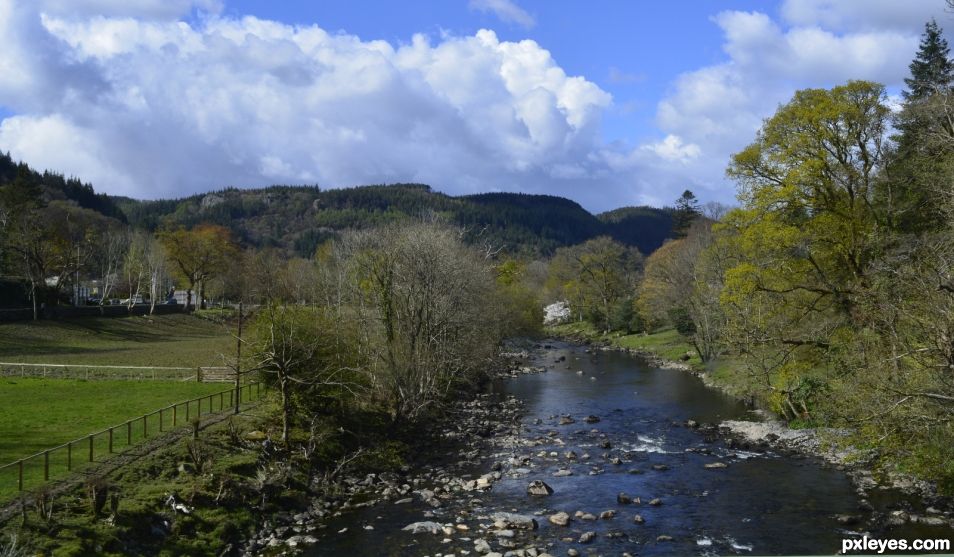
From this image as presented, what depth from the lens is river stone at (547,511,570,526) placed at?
75.0 feet

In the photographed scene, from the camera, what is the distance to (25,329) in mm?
69188

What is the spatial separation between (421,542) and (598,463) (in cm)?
1209

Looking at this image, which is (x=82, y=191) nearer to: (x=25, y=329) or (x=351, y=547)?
(x=25, y=329)

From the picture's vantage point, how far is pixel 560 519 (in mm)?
23047

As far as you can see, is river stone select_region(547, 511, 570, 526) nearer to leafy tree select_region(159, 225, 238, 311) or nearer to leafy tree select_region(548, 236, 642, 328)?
leafy tree select_region(548, 236, 642, 328)

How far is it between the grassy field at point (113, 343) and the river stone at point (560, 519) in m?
23.8

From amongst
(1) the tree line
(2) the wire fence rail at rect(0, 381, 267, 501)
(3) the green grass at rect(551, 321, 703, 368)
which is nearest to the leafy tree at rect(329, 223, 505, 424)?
(2) the wire fence rail at rect(0, 381, 267, 501)

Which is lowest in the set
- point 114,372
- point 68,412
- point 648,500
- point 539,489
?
point 648,500

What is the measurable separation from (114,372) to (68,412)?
13771mm

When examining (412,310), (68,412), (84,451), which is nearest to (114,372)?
(68,412)

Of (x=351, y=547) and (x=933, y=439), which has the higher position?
(x=933, y=439)

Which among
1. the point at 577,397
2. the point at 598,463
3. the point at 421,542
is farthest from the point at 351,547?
the point at 577,397

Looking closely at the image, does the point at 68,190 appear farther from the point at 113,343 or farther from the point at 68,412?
the point at 68,412

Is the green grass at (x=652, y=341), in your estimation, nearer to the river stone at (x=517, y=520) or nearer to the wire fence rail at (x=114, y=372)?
the wire fence rail at (x=114, y=372)
